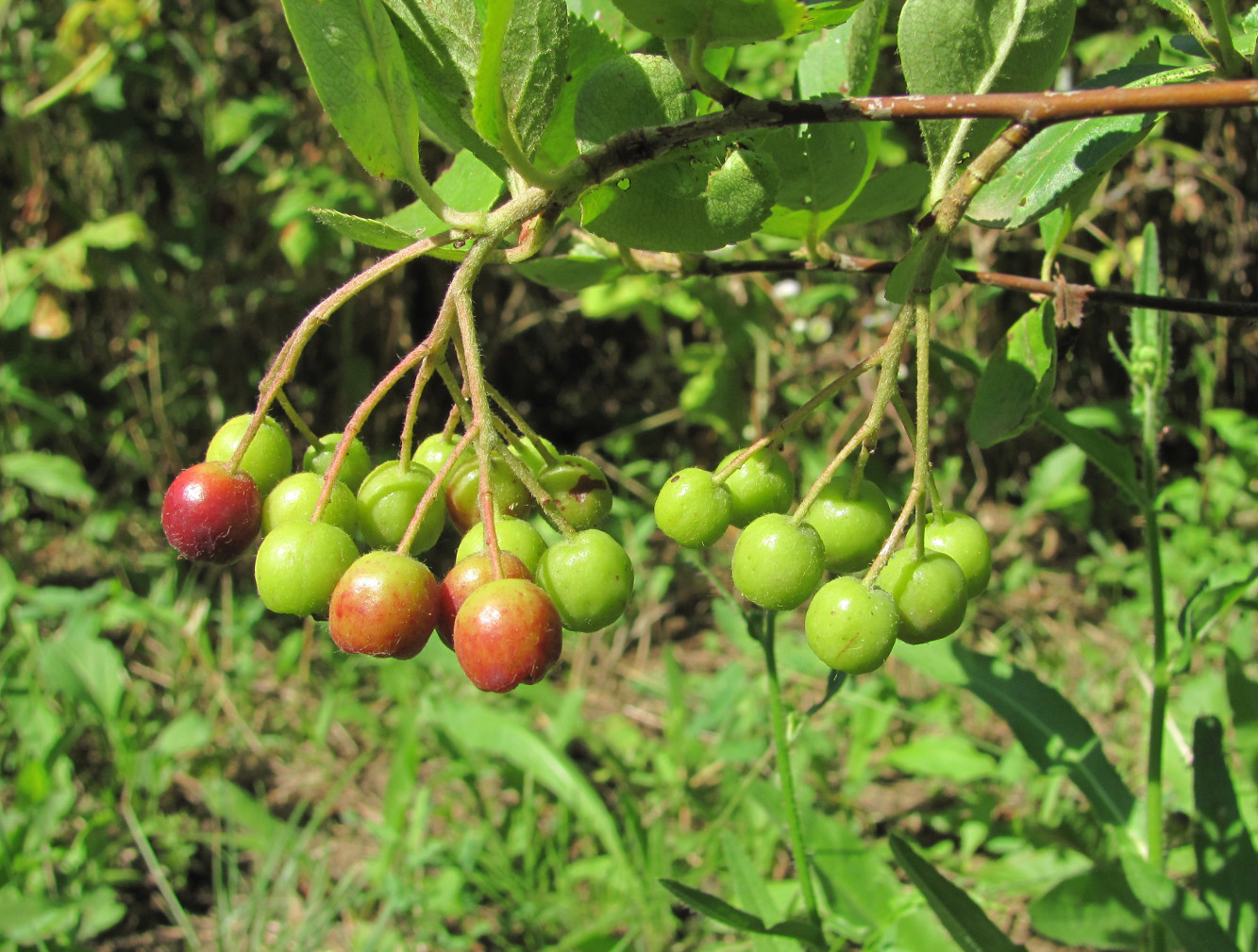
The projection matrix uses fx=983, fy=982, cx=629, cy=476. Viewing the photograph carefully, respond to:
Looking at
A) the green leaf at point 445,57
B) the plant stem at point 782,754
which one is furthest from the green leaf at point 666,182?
the plant stem at point 782,754

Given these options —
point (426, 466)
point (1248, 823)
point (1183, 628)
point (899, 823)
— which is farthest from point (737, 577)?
point (899, 823)

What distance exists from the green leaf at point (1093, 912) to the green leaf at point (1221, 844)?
0.12m

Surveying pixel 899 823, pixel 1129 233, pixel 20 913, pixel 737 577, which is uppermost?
pixel 737 577

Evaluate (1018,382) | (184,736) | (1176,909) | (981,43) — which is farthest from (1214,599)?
(184,736)

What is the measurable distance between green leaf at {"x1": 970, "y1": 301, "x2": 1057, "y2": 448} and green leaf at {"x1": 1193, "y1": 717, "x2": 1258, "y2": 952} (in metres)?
0.97

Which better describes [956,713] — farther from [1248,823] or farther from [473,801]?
[473,801]

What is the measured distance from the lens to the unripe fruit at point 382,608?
2.39 feet

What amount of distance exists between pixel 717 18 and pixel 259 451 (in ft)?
1.75

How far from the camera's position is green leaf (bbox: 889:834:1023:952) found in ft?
4.07

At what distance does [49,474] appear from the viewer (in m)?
3.50

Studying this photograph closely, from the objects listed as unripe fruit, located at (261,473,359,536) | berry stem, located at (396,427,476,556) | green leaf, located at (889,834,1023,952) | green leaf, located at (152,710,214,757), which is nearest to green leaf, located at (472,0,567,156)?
berry stem, located at (396,427,476,556)

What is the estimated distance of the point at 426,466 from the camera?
2.99 ft

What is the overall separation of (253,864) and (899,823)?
5.92ft

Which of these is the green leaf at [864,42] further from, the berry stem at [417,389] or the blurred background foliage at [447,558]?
the blurred background foliage at [447,558]
